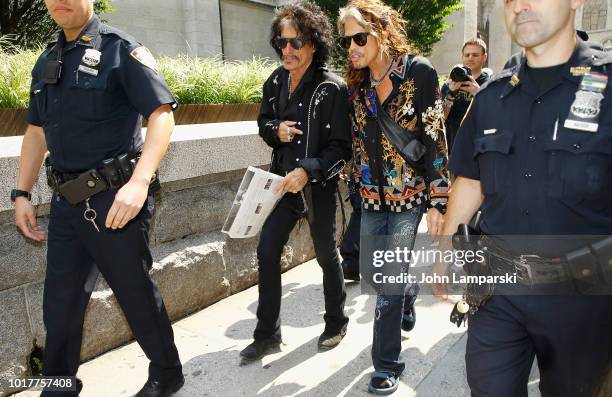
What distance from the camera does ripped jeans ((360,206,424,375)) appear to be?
286 cm

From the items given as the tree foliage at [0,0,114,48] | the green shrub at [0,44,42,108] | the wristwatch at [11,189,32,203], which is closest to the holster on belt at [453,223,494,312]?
the wristwatch at [11,189,32,203]

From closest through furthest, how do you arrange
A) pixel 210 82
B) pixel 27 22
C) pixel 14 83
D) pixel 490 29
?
1. pixel 14 83
2. pixel 210 82
3. pixel 27 22
4. pixel 490 29

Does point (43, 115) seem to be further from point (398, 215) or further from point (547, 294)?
point (547, 294)

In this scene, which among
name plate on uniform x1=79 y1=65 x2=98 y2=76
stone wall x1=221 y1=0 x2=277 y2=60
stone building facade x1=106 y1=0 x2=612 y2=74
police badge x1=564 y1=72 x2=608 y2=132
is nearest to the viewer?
police badge x1=564 y1=72 x2=608 y2=132

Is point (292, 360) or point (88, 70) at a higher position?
point (88, 70)

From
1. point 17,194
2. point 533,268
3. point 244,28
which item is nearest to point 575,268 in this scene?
point 533,268

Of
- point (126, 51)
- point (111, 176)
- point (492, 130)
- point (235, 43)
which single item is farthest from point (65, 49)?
point (235, 43)

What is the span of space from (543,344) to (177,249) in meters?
2.64

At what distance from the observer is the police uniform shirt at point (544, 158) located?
170 centimetres

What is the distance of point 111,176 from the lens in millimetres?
2471

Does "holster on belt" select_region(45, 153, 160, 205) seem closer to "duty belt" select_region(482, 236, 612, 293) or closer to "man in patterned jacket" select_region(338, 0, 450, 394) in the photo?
"man in patterned jacket" select_region(338, 0, 450, 394)

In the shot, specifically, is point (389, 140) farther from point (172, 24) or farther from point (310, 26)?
point (172, 24)

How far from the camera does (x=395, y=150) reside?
Result: 2.85 meters

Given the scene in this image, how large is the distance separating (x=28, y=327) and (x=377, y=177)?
2.19 m
